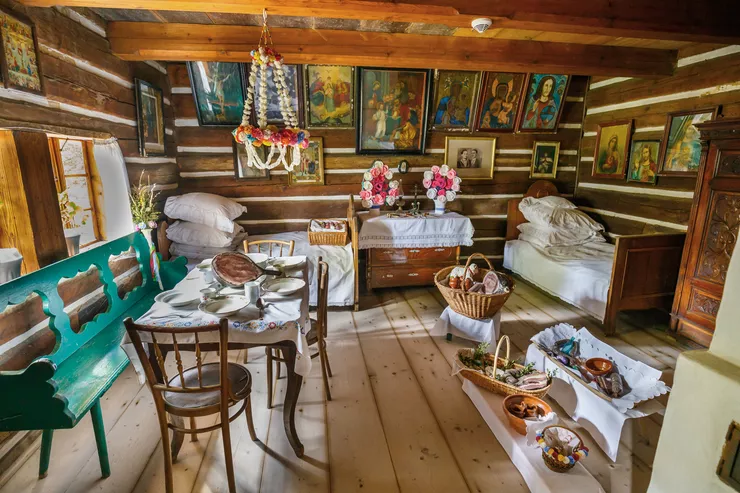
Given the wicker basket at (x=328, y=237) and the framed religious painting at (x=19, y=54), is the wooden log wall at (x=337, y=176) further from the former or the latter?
Answer: the framed religious painting at (x=19, y=54)

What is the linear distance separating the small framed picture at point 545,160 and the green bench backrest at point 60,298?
499cm

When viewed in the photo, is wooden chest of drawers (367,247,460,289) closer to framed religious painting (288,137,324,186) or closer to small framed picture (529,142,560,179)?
framed religious painting (288,137,324,186)

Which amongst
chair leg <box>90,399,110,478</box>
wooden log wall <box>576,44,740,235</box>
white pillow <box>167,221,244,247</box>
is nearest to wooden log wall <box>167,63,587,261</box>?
wooden log wall <box>576,44,740,235</box>

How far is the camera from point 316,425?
8.02 feet

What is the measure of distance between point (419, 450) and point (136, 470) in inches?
62.9

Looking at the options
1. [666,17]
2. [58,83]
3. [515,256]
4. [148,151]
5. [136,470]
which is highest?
[666,17]

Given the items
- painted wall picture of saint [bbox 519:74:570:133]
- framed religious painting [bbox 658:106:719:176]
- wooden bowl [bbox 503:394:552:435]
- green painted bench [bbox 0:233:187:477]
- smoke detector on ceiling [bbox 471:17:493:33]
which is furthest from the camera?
painted wall picture of saint [bbox 519:74:570:133]

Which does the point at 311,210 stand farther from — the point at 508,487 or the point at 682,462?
the point at 682,462

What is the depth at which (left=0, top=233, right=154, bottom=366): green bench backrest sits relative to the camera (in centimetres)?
200

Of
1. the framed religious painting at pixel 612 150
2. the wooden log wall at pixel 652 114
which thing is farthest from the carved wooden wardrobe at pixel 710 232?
the framed religious painting at pixel 612 150

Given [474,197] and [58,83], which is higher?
[58,83]

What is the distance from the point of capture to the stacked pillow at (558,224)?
15.4 ft

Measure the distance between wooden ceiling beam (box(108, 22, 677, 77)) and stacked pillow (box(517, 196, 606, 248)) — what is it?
161 centimetres

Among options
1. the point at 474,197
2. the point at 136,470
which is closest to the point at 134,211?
the point at 136,470
